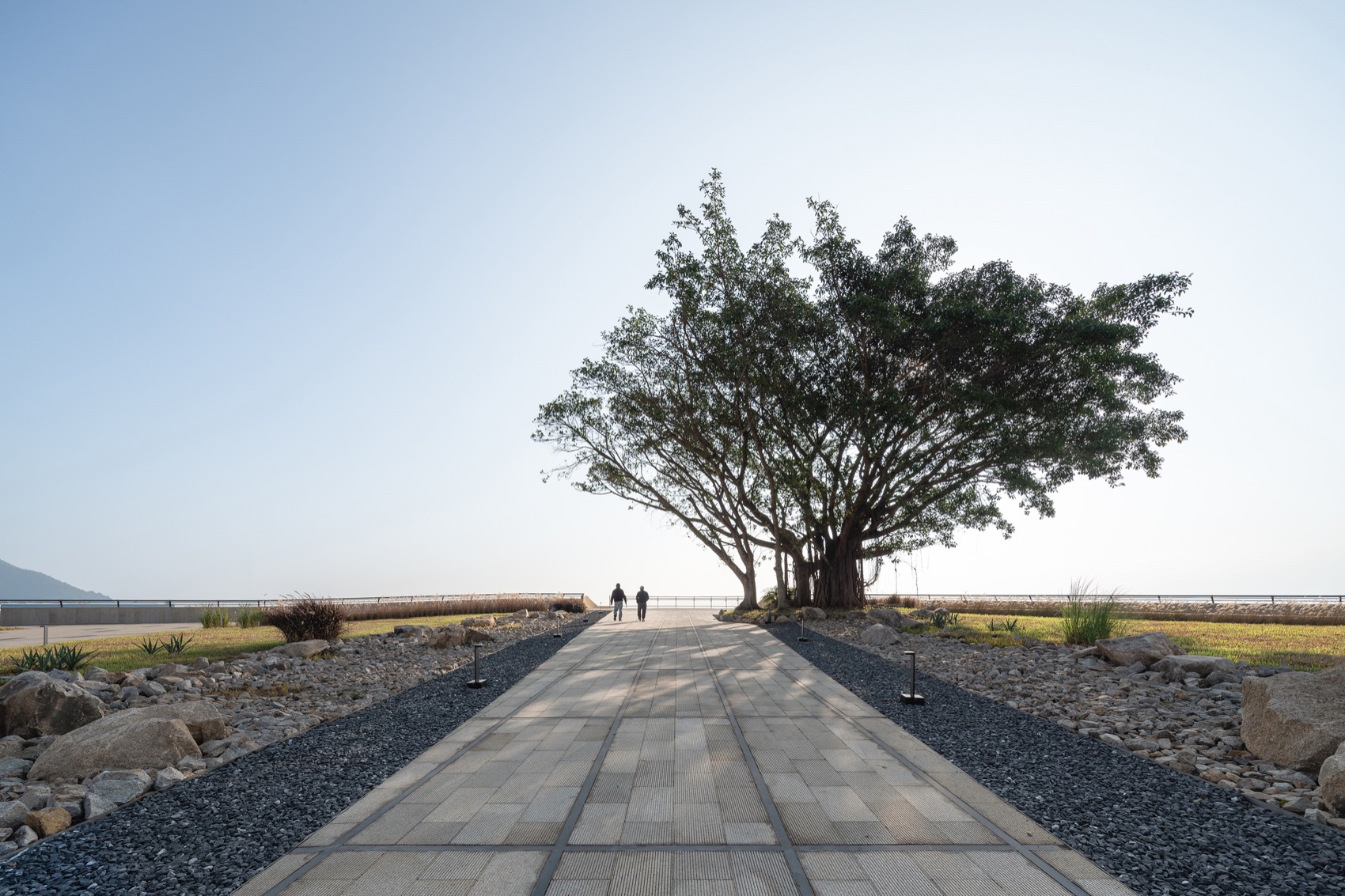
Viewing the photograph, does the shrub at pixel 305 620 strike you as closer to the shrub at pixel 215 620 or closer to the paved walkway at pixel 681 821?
the shrub at pixel 215 620

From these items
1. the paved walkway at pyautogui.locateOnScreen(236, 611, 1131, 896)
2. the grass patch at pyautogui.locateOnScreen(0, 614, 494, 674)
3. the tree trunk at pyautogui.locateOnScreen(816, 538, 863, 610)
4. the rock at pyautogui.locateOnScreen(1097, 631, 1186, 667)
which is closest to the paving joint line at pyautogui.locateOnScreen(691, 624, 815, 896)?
the paved walkway at pyautogui.locateOnScreen(236, 611, 1131, 896)

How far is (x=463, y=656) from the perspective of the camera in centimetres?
1414

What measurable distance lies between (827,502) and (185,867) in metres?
21.9

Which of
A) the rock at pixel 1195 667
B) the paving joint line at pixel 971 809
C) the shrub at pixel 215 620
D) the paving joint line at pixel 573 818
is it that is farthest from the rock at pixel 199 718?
the shrub at pixel 215 620

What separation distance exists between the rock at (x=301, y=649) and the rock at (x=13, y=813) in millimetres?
8251

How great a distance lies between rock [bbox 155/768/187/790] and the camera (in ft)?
19.4

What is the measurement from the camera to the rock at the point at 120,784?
554 centimetres

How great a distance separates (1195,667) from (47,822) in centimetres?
1299

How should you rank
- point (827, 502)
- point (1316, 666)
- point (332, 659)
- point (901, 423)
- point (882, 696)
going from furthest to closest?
1. point (827, 502)
2. point (901, 423)
3. point (332, 659)
4. point (1316, 666)
5. point (882, 696)

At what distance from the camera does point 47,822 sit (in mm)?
5020

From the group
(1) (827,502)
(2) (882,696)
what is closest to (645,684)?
(2) (882,696)

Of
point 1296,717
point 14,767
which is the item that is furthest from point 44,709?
point 1296,717

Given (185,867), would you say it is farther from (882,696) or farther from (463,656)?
(463,656)

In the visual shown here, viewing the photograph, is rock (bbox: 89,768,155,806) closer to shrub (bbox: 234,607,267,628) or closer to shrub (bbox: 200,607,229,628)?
shrub (bbox: 234,607,267,628)
